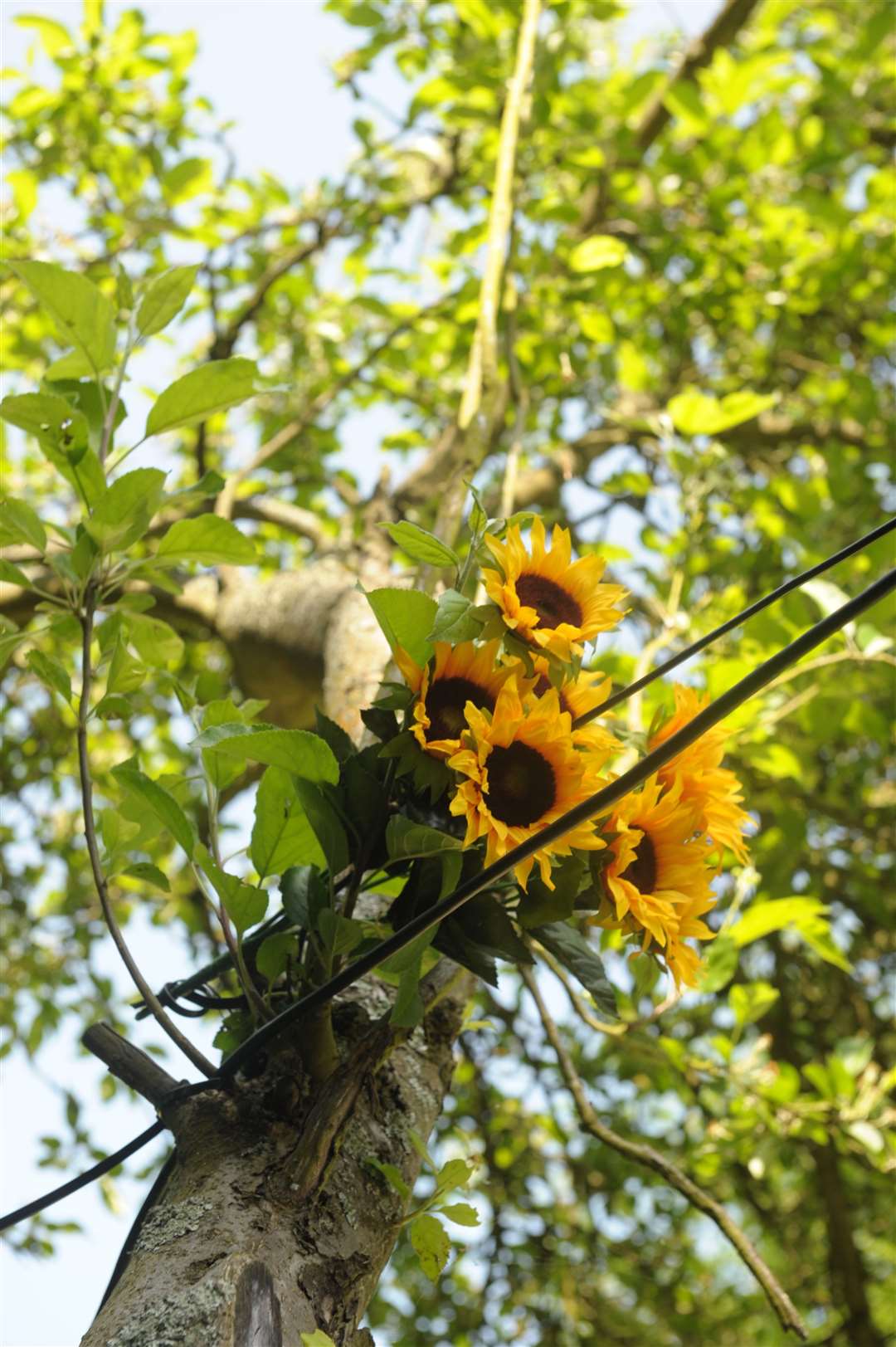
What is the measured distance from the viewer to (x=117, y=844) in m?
0.86

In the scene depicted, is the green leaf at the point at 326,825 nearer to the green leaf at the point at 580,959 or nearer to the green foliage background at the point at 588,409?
the green leaf at the point at 580,959

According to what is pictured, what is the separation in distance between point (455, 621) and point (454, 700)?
0.19 feet

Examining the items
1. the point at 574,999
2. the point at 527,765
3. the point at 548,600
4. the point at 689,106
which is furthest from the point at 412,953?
the point at 689,106

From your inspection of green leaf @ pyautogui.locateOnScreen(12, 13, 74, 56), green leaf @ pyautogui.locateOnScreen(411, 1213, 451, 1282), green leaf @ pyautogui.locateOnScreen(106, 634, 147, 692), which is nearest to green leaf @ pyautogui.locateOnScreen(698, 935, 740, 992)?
green leaf @ pyautogui.locateOnScreen(411, 1213, 451, 1282)

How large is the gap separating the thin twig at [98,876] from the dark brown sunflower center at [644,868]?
29 centimetres

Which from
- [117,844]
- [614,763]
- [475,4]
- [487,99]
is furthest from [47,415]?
[487,99]

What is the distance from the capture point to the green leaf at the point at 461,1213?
73cm

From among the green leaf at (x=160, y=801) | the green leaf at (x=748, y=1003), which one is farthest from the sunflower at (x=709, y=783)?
the green leaf at (x=748, y=1003)

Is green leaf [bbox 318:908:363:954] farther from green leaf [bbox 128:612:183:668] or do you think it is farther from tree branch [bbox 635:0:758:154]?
tree branch [bbox 635:0:758:154]

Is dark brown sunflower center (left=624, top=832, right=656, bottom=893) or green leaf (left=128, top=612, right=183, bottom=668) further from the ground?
green leaf (left=128, top=612, right=183, bottom=668)

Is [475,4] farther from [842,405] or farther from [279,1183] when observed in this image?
[279,1183]

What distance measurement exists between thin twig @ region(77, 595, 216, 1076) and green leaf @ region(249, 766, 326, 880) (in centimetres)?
10

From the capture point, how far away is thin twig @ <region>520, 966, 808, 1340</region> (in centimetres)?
84

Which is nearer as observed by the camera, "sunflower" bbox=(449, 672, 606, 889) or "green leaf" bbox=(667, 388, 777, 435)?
"sunflower" bbox=(449, 672, 606, 889)
